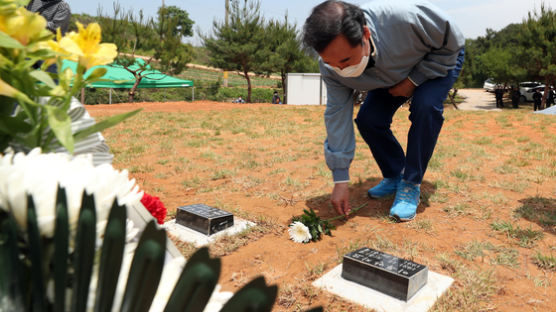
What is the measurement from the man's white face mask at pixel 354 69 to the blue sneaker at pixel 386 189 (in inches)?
37.5

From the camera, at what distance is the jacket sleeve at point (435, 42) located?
200 centimetres

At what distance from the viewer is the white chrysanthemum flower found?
34cm

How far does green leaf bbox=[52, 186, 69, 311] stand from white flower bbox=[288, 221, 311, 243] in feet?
5.67

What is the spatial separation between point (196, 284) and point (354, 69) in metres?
1.81

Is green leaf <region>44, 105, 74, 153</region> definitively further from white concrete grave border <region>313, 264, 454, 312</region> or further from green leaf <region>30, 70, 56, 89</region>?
white concrete grave border <region>313, 264, 454, 312</region>

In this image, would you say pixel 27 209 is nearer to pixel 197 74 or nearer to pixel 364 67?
pixel 364 67

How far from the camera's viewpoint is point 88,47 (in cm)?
48

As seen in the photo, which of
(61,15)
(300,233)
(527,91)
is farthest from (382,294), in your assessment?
(527,91)

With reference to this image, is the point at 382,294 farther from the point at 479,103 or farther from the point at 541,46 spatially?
the point at 479,103

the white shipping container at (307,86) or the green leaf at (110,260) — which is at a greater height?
the green leaf at (110,260)

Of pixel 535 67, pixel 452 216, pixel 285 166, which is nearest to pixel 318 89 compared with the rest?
pixel 535 67

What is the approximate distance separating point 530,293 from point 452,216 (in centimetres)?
85

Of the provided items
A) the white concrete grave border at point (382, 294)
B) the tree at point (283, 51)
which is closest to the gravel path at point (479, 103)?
the tree at point (283, 51)

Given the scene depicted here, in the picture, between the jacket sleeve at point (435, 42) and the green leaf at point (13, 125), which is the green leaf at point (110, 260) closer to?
the green leaf at point (13, 125)
